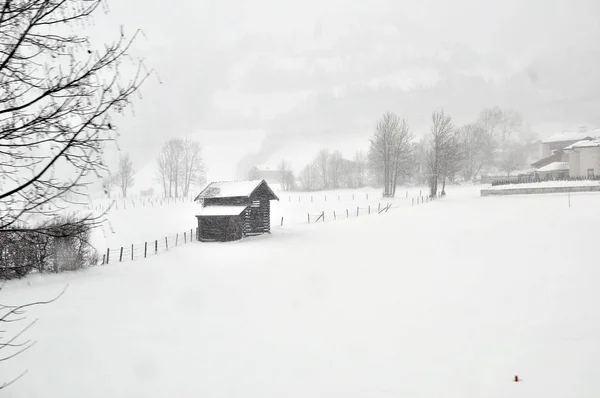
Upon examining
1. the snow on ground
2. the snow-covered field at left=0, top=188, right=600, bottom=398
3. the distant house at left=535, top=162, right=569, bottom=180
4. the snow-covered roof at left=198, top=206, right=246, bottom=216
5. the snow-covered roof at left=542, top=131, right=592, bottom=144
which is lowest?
the snow-covered field at left=0, top=188, right=600, bottom=398

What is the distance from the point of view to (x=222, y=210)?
3103 cm

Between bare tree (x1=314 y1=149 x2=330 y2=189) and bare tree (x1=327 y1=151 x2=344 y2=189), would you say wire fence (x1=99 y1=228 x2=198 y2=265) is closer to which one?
bare tree (x1=327 y1=151 x2=344 y2=189)

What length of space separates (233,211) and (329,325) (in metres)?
19.6

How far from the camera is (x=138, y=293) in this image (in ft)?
51.6

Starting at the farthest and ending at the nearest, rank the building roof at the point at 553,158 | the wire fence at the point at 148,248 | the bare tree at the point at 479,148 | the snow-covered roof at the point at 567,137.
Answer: the bare tree at the point at 479,148
the snow-covered roof at the point at 567,137
the building roof at the point at 553,158
the wire fence at the point at 148,248

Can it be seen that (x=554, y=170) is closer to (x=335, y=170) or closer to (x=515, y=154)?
(x=515, y=154)

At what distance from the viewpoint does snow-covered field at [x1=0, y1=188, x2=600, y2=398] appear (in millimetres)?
8766

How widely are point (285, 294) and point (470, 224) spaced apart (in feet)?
68.4

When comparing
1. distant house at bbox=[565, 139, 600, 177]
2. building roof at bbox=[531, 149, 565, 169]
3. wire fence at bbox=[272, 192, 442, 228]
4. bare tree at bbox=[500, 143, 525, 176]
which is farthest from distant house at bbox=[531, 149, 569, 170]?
wire fence at bbox=[272, 192, 442, 228]

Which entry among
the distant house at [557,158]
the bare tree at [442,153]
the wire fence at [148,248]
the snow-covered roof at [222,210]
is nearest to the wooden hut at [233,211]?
the snow-covered roof at [222,210]

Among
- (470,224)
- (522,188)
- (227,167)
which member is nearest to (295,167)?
(227,167)

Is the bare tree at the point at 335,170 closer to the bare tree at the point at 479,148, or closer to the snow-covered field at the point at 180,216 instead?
the snow-covered field at the point at 180,216

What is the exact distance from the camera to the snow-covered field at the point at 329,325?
8766 millimetres

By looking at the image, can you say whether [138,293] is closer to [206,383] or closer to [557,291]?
[206,383]
